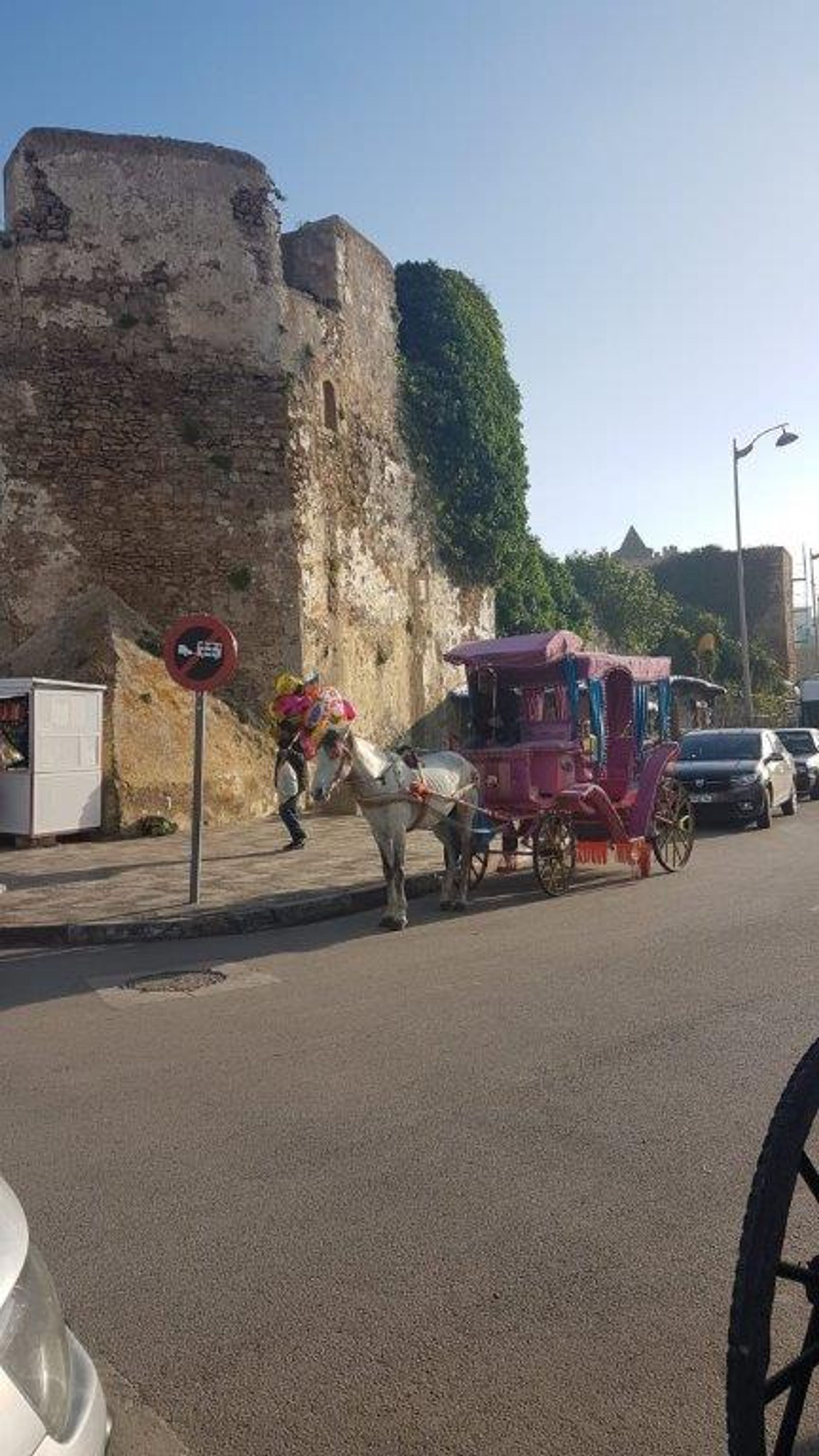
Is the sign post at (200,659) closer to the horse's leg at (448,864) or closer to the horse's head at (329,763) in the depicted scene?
the horse's head at (329,763)

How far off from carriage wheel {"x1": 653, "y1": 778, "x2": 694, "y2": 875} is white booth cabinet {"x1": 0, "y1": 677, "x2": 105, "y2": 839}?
8110 millimetres

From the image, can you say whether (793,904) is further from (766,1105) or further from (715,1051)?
(766,1105)

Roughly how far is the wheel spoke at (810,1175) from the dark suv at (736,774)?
50.1 ft

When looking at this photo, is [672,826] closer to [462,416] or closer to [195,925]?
[195,925]

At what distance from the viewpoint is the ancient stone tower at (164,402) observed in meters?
20.1

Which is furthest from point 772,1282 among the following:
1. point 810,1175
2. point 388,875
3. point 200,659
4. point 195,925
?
point 200,659

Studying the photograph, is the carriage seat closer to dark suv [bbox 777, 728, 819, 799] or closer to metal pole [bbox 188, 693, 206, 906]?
metal pole [bbox 188, 693, 206, 906]

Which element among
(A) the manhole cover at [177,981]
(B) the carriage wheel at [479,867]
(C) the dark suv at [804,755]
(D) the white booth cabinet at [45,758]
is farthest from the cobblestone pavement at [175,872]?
(C) the dark suv at [804,755]

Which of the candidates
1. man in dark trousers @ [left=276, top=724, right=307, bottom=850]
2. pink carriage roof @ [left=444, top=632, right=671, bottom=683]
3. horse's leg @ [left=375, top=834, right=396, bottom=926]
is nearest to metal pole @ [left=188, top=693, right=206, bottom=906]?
horse's leg @ [left=375, top=834, right=396, bottom=926]

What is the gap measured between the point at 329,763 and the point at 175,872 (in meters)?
4.02

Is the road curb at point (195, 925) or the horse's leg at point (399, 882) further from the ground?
the horse's leg at point (399, 882)

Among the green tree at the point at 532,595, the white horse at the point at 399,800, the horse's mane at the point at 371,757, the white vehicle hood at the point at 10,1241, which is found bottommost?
the white vehicle hood at the point at 10,1241

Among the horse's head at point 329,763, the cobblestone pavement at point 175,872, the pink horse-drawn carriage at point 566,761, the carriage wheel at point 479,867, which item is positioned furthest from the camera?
the carriage wheel at point 479,867

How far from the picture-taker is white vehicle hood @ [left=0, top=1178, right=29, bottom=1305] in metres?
2.03
